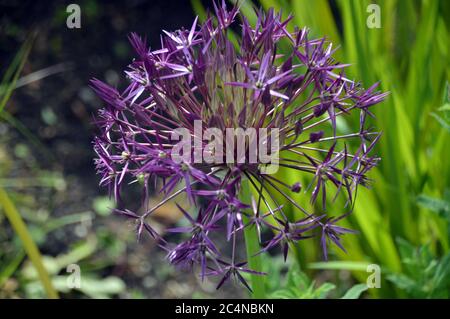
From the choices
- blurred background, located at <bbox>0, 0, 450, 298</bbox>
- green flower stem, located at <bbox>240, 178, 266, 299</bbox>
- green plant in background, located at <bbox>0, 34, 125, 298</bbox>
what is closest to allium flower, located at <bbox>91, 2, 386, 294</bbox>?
green flower stem, located at <bbox>240, 178, 266, 299</bbox>

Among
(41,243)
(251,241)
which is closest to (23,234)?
(251,241)

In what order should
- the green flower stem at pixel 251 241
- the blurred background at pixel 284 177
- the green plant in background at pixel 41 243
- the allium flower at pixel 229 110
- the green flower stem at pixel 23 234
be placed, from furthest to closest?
the green plant in background at pixel 41 243 → the blurred background at pixel 284 177 → the green flower stem at pixel 23 234 → the green flower stem at pixel 251 241 → the allium flower at pixel 229 110

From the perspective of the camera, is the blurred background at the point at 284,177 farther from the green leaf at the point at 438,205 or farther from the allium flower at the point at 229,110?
the allium flower at the point at 229,110

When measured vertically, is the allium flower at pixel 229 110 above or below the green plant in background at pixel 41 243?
above

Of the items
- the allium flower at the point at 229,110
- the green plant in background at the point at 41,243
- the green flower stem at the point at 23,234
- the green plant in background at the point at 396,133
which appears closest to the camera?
the allium flower at the point at 229,110

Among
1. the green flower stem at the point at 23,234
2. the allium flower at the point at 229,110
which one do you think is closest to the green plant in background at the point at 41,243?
the green flower stem at the point at 23,234

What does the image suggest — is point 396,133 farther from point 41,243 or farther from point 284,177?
point 41,243

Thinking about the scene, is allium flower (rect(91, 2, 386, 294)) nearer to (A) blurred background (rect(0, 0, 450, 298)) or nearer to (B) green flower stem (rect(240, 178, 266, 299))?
(B) green flower stem (rect(240, 178, 266, 299))
